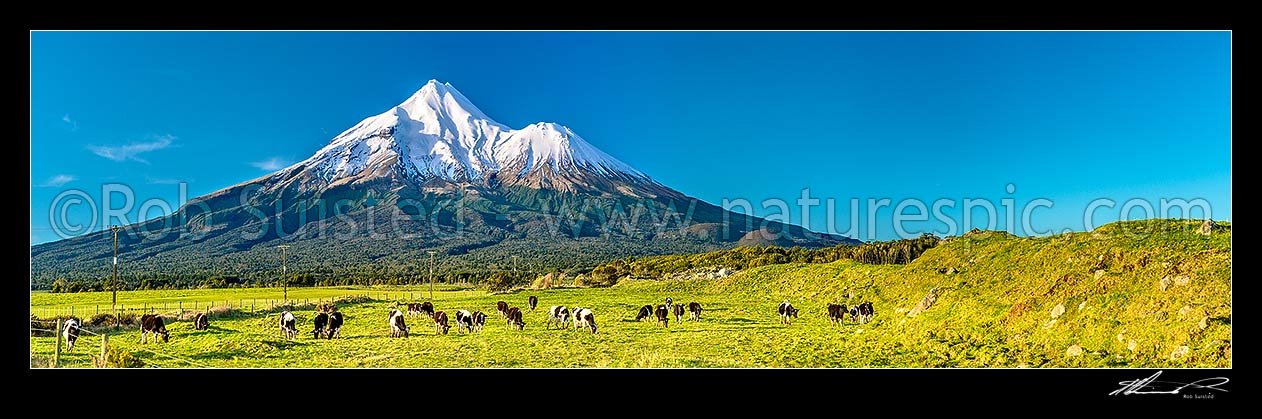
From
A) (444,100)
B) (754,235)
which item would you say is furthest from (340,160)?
(754,235)

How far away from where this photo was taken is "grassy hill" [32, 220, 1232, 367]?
26.3 feet

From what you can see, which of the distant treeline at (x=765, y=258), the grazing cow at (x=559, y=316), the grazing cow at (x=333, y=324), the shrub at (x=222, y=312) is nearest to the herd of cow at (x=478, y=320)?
the grazing cow at (x=559, y=316)

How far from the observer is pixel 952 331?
9.44 meters

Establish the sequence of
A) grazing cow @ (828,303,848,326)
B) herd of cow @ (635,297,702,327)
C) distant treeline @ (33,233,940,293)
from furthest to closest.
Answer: distant treeline @ (33,233,940,293) → herd of cow @ (635,297,702,327) → grazing cow @ (828,303,848,326)

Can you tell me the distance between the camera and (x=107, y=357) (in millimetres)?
9039

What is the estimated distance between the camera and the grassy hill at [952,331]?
8023 mm

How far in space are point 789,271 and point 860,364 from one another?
10.9 m

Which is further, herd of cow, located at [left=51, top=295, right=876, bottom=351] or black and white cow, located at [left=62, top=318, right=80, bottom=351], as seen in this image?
herd of cow, located at [left=51, top=295, right=876, bottom=351]

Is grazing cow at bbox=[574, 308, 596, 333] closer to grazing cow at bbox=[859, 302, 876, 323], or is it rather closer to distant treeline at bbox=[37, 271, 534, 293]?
grazing cow at bbox=[859, 302, 876, 323]

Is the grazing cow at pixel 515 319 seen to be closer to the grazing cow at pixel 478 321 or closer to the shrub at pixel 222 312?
the grazing cow at pixel 478 321

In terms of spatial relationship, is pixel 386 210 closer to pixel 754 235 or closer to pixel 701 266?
pixel 754 235
